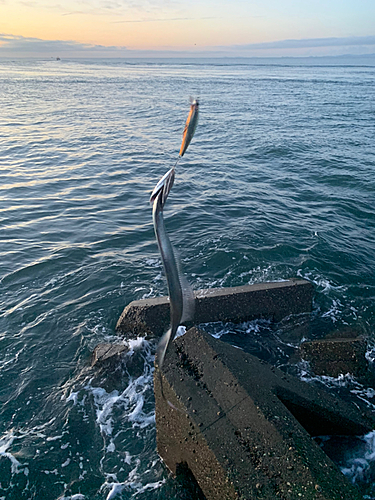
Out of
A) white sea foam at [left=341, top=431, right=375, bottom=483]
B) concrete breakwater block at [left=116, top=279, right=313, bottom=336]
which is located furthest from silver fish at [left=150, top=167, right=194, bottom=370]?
white sea foam at [left=341, top=431, right=375, bottom=483]

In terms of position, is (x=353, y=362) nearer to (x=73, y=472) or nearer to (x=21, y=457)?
(x=73, y=472)

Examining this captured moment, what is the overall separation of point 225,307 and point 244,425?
3.47 meters

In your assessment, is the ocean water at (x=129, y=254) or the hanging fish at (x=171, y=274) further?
the ocean water at (x=129, y=254)

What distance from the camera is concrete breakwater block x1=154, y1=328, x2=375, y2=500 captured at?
397cm

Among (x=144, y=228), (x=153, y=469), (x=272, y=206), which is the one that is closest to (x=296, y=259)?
(x=272, y=206)

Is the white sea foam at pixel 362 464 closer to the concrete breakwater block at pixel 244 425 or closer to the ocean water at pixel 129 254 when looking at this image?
the ocean water at pixel 129 254

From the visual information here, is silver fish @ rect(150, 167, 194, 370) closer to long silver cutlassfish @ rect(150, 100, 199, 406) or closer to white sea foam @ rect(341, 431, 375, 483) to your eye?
long silver cutlassfish @ rect(150, 100, 199, 406)

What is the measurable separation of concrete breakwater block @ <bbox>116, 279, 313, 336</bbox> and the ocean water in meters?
0.34

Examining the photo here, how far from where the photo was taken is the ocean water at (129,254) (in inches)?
225

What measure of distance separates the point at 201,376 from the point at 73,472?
245cm

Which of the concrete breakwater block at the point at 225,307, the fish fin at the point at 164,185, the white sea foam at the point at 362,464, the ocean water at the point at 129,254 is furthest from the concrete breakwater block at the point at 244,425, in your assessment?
the fish fin at the point at 164,185

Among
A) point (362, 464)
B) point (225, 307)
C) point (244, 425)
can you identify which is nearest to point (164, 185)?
point (244, 425)

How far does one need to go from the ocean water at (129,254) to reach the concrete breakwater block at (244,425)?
0.72 meters

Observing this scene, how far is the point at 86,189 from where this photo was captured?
16.8 m
